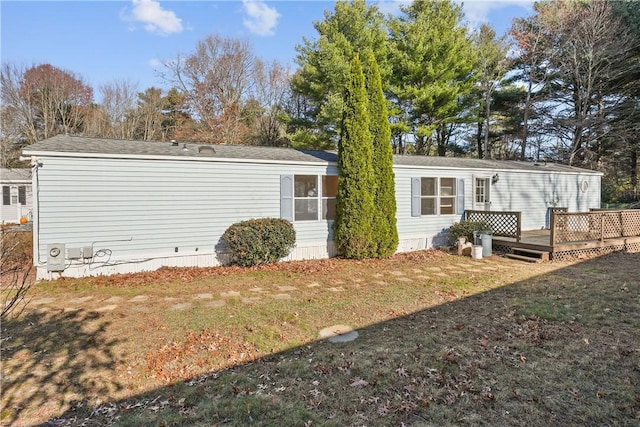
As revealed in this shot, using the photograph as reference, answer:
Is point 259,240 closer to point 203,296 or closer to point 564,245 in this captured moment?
point 203,296

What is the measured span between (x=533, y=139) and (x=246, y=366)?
24.4 m

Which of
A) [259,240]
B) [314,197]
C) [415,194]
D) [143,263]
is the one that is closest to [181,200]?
[143,263]

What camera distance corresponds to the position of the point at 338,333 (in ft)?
14.1

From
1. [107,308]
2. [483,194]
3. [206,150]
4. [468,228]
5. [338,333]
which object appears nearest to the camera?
[338,333]

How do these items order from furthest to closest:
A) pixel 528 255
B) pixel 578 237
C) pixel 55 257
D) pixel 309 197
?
pixel 578 237, pixel 528 255, pixel 309 197, pixel 55 257

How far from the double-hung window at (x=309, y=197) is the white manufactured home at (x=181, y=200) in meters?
0.03

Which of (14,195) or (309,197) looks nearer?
(309,197)

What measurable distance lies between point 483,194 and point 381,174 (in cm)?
486

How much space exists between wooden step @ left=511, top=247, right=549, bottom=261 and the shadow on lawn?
31.1ft

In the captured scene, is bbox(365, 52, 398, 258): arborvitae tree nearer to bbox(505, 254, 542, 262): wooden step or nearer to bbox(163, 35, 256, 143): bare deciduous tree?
bbox(505, 254, 542, 262): wooden step

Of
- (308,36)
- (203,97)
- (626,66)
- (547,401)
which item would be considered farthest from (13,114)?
(626,66)

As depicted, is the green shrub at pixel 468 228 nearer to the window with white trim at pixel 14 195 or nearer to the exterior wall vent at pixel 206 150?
the exterior wall vent at pixel 206 150

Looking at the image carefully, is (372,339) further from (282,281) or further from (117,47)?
(117,47)

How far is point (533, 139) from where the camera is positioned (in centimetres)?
2211
